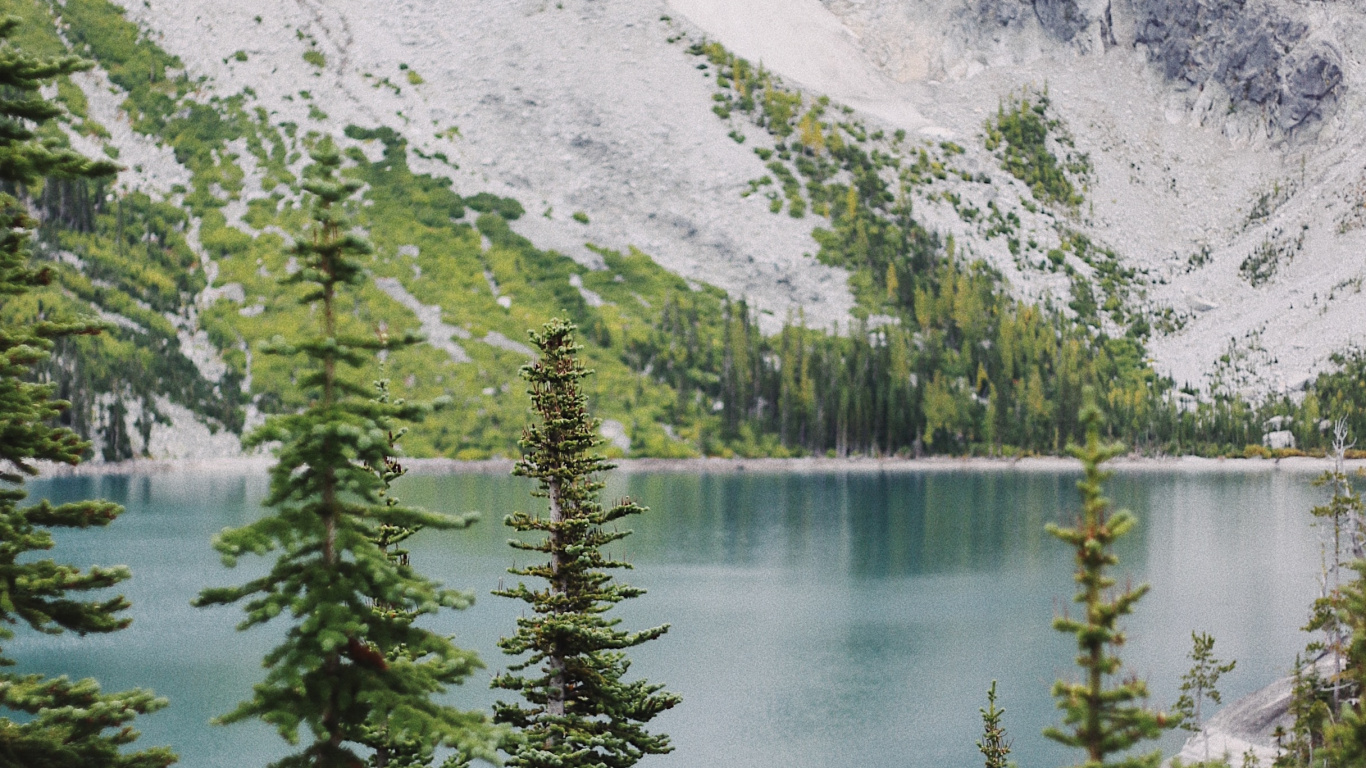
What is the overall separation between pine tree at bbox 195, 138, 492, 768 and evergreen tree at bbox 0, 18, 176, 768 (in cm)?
251

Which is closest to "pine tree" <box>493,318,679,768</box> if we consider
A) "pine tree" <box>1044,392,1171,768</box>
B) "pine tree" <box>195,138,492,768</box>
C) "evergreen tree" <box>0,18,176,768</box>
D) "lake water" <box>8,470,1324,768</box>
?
"lake water" <box>8,470,1324,768</box>

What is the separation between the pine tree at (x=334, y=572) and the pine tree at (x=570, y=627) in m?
8.94

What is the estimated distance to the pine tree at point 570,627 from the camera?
22719mm

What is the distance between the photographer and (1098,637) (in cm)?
1219

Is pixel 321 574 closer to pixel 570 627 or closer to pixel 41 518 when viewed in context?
pixel 41 518

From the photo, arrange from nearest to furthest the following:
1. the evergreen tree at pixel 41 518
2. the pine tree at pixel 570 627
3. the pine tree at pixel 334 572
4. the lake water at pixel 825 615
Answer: the pine tree at pixel 334 572 < the evergreen tree at pixel 41 518 < the pine tree at pixel 570 627 < the lake water at pixel 825 615

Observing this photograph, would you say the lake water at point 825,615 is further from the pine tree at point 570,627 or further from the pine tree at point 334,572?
the pine tree at point 334,572

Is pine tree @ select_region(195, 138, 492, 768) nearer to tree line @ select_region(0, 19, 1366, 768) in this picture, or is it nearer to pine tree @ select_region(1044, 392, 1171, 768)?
tree line @ select_region(0, 19, 1366, 768)

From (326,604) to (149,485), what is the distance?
190 meters

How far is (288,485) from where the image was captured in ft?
43.0

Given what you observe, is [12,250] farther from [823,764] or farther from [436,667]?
[823,764]

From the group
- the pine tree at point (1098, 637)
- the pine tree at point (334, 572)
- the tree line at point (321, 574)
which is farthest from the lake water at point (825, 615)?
the pine tree at point (334, 572)

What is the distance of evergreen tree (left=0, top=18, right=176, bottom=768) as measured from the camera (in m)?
14.2

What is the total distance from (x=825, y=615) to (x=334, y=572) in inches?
3079
